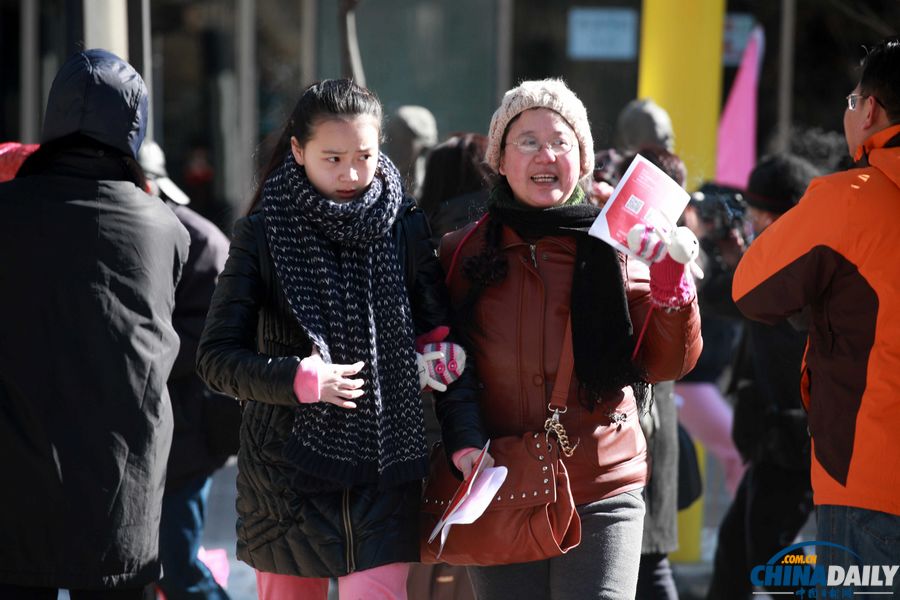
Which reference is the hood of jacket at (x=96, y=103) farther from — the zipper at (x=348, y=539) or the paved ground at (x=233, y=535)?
the paved ground at (x=233, y=535)

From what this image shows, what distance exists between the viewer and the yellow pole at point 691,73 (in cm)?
622

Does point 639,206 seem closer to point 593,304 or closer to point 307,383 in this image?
point 593,304

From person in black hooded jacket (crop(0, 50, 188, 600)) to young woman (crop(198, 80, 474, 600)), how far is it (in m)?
0.25

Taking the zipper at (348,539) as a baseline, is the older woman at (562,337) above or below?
above

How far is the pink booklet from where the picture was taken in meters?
3.08

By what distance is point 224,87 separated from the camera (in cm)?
1070

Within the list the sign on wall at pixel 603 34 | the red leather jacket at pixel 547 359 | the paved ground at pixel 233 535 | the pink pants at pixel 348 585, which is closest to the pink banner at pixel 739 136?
the paved ground at pixel 233 535

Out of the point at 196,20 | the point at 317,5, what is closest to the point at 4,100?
the point at 196,20

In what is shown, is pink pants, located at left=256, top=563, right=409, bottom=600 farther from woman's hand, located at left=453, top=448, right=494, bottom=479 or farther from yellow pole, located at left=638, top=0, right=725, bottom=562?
yellow pole, located at left=638, top=0, right=725, bottom=562

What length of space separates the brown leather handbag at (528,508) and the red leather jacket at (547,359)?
42 millimetres

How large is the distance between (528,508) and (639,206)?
2.63 feet

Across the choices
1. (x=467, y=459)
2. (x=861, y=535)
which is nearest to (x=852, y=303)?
(x=861, y=535)

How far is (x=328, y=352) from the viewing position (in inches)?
122

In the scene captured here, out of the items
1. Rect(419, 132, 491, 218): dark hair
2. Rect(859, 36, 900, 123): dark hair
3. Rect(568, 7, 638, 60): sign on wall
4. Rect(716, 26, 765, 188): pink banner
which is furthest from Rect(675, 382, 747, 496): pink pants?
Rect(568, 7, 638, 60): sign on wall
